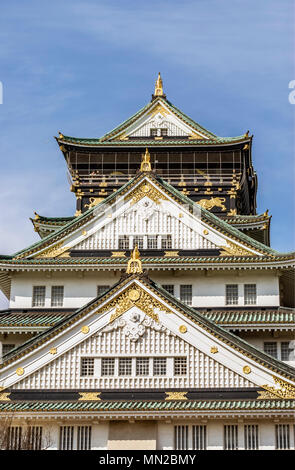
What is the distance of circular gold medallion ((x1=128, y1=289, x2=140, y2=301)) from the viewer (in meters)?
40.5

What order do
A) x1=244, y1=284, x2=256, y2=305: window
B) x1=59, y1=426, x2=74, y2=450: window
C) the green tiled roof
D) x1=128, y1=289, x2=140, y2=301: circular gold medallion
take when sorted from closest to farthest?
the green tiled roof → x1=59, y1=426, x2=74, y2=450: window → x1=128, y1=289, x2=140, y2=301: circular gold medallion → x1=244, y1=284, x2=256, y2=305: window

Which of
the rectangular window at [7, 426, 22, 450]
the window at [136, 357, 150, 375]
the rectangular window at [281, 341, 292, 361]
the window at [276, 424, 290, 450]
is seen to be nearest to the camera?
the rectangular window at [7, 426, 22, 450]

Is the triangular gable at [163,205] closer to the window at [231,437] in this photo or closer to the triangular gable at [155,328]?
the triangular gable at [155,328]

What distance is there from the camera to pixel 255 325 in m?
43.6

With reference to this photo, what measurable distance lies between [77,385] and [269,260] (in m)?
12.2

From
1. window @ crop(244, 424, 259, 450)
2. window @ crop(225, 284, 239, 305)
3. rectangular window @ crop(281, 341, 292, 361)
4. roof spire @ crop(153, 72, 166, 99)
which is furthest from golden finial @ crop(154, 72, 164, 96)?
window @ crop(244, 424, 259, 450)

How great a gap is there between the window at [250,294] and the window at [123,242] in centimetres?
670

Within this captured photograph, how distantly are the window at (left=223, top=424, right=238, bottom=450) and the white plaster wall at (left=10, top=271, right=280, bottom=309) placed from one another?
28.7ft

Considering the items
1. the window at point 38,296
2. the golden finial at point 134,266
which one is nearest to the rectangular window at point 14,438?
the golden finial at point 134,266

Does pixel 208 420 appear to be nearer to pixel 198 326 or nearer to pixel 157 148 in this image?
pixel 198 326

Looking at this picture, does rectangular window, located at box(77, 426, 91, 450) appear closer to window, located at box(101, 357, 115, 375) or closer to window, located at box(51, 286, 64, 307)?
window, located at box(101, 357, 115, 375)

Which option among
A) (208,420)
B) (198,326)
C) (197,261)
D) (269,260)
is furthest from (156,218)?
(208,420)

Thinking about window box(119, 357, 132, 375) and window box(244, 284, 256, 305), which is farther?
window box(244, 284, 256, 305)
